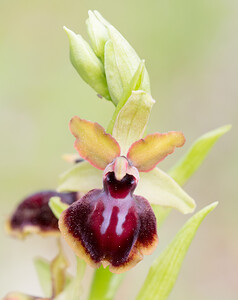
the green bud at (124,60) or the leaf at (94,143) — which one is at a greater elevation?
the green bud at (124,60)

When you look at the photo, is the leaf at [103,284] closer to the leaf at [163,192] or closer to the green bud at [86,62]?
the leaf at [163,192]

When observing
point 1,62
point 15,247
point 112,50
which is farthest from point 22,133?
point 112,50

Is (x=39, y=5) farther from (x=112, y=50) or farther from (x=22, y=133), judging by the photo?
(x=112, y=50)

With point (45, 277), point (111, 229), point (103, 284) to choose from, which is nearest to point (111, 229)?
point (111, 229)

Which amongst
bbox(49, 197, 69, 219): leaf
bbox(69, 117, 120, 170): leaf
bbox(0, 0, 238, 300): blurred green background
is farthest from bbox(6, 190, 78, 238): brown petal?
bbox(0, 0, 238, 300): blurred green background

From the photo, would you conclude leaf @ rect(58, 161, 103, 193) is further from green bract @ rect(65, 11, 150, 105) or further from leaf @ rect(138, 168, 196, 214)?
green bract @ rect(65, 11, 150, 105)

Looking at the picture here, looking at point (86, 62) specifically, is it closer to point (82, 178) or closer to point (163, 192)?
point (82, 178)

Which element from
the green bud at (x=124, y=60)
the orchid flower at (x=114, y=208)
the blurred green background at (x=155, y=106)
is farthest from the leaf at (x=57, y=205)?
the blurred green background at (x=155, y=106)
